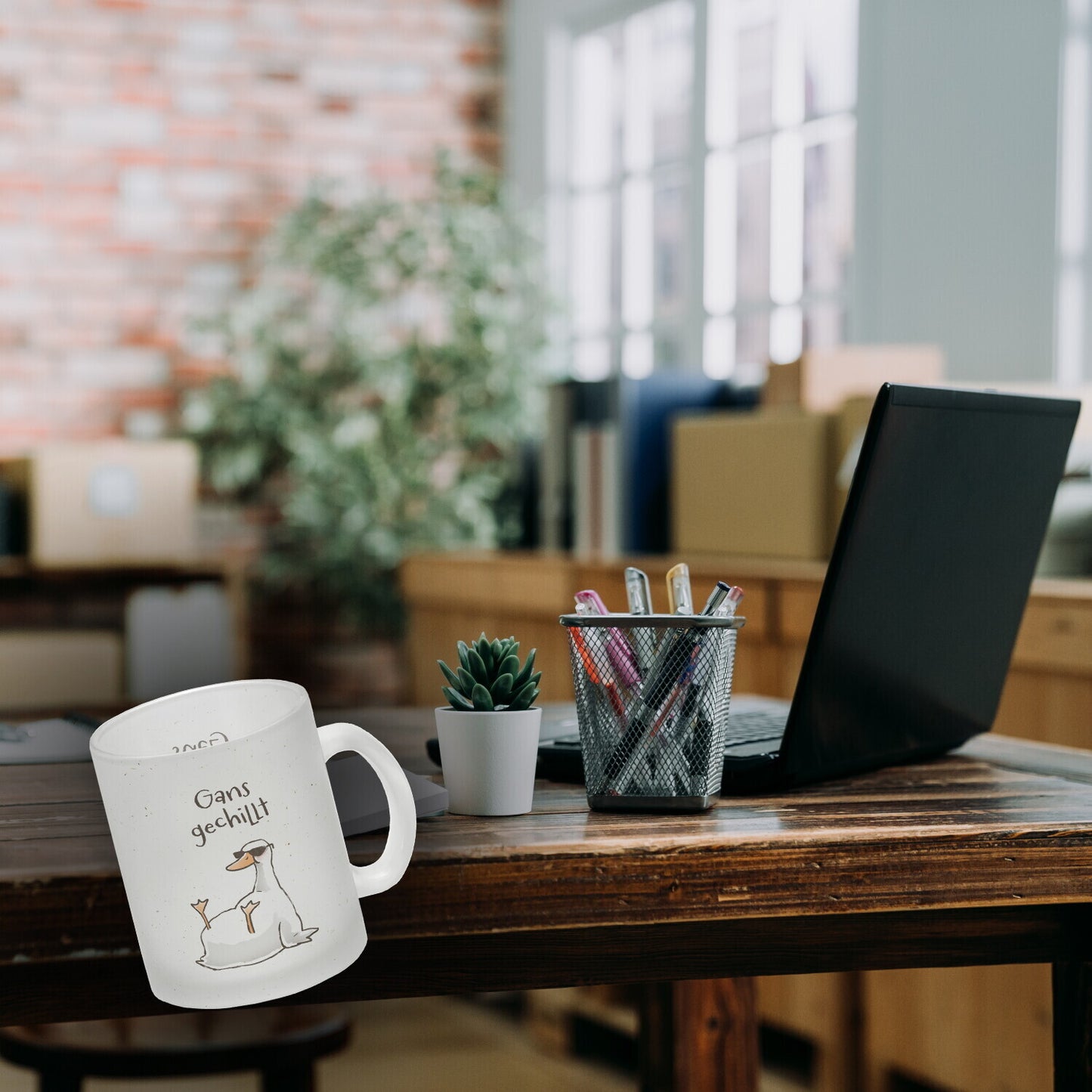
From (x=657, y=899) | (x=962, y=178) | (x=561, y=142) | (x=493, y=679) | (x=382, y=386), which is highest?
(x=561, y=142)

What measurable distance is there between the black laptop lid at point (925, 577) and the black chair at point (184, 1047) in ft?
2.50

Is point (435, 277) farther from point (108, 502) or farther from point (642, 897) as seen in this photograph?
point (642, 897)

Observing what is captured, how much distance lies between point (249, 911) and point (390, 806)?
0.10m

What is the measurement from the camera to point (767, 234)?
3.74 m

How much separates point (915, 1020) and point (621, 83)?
287cm

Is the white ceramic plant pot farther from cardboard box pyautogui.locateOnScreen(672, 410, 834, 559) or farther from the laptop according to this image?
cardboard box pyautogui.locateOnScreen(672, 410, 834, 559)

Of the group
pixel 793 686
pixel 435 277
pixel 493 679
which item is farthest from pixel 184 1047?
pixel 435 277

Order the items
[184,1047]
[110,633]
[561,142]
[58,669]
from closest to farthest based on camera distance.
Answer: [184,1047] → [58,669] → [110,633] → [561,142]

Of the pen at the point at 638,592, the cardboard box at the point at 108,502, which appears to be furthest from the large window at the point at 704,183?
the pen at the point at 638,592

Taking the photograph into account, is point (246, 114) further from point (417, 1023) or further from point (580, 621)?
point (580, 621)

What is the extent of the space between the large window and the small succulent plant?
8.92 feet

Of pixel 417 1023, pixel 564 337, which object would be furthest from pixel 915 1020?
pixel 564 337

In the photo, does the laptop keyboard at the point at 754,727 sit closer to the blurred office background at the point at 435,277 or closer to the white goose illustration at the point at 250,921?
the white goose illustration at the point at 250,921

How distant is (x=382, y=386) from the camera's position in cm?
392
